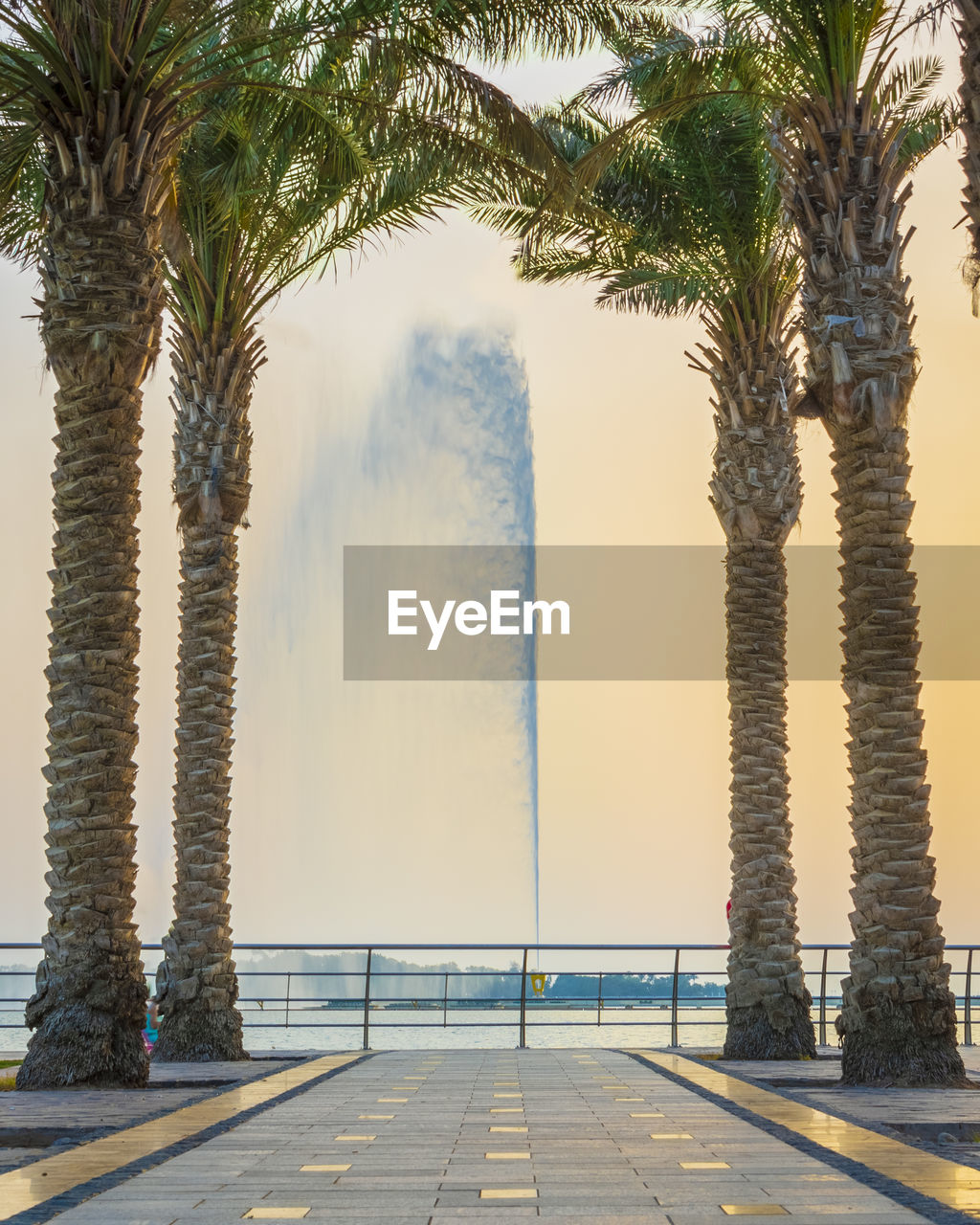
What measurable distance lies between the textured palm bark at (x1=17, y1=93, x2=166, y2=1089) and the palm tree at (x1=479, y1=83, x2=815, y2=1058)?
4.51 m

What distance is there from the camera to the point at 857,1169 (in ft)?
19.2

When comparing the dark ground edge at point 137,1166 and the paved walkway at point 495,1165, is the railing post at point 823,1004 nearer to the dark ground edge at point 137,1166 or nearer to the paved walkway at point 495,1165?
the paved walkway at point 495,1165

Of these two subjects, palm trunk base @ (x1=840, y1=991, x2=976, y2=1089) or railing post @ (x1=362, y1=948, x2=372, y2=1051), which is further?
railing post @ (x1=362, y1=948, x2=372, y2=1051)

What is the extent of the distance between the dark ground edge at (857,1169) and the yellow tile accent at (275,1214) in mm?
2171

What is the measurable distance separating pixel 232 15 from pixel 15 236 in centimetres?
417

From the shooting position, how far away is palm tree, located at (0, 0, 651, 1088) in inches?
401

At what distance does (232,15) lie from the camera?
11484 millimetres

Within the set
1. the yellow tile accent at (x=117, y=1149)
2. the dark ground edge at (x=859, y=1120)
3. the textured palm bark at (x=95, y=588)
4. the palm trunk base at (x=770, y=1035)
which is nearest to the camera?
the yellow tile accent at (x=117, y=1149)

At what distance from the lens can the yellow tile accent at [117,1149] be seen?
527 centimetres

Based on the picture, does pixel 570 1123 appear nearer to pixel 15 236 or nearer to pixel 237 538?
pixel 237 538

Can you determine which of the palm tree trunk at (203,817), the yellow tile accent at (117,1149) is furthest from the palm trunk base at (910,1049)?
the palm tree trunk at (203,817)

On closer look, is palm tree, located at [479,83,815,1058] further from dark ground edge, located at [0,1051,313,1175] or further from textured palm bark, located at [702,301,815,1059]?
dark ground edge, located at [0,1051,313,1175]

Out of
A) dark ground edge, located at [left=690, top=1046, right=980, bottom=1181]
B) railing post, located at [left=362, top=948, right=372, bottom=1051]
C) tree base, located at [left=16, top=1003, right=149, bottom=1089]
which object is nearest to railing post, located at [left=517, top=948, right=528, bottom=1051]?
railing post, located at [left=362, top=948, right=372, bottom=1051]

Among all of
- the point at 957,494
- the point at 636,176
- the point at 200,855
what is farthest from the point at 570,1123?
the point at 957,494
